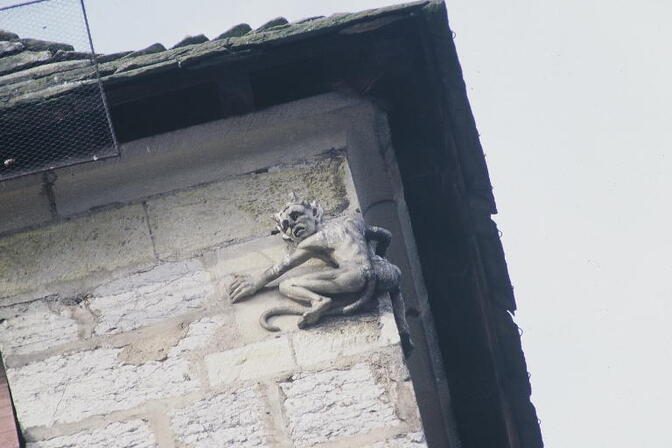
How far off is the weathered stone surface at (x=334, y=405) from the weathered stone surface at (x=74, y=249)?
865mm

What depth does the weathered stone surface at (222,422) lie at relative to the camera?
7180 millimetres

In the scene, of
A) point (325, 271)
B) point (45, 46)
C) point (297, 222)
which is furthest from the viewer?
point (45, 46)

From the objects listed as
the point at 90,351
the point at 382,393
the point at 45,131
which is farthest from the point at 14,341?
the point at 382,393

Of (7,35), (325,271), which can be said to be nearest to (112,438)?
(325,271)

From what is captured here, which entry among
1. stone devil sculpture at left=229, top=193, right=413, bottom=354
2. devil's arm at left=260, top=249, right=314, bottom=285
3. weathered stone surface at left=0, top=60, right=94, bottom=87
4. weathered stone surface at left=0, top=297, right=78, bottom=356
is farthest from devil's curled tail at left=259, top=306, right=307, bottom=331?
weathered stone surface at left=0, top=60, right=94, bottom=87

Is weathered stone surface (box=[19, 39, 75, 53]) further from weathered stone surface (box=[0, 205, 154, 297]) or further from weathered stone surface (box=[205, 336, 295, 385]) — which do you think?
weathered stone surface (box=[205, 336, 295, 385])

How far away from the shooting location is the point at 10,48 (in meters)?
8.07

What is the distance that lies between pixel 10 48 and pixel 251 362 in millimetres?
1695

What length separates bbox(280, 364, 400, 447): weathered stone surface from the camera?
7.16 m

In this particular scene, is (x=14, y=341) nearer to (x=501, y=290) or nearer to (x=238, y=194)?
(x=238, y=194)

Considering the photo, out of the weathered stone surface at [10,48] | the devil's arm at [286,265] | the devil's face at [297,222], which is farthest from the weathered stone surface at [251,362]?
the weathered stone surface at [10,48]

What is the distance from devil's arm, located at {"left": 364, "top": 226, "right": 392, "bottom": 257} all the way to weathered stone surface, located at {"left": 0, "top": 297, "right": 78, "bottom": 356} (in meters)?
1.13

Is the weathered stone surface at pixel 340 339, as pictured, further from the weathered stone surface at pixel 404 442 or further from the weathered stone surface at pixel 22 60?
the weathered stone surface at pixel 22 60

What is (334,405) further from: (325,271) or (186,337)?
(186,337)
